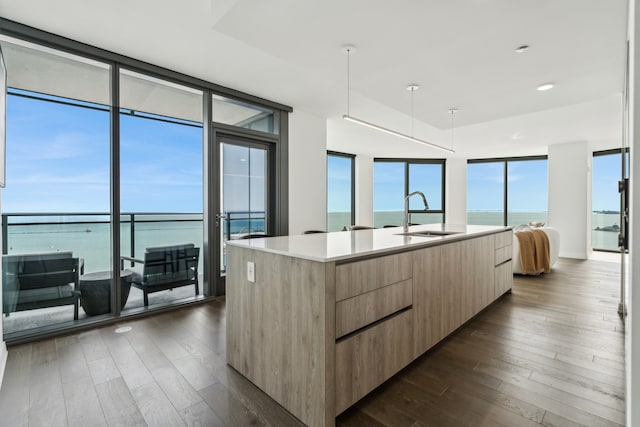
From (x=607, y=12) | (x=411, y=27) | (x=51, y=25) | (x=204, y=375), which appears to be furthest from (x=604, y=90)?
(x=51, y=25)

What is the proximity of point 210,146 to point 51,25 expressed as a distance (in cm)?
165

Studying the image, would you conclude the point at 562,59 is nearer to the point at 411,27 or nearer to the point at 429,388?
the point at 411,27

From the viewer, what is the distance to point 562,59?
8.73 ft

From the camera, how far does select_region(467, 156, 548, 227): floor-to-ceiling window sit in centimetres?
884

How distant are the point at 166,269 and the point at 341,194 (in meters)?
5.64

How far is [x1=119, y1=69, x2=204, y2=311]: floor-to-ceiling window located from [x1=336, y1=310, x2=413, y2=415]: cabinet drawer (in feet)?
8.80

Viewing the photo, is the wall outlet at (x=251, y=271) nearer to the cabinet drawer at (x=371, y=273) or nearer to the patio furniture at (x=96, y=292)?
the cabinet drawer at (x=371, y=273)

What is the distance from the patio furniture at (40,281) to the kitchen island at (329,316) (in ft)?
6.31

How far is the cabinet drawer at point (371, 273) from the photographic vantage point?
5.23 ft

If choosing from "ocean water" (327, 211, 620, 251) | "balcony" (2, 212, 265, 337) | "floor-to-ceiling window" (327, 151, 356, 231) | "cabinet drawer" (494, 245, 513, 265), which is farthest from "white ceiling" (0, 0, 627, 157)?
"ocean water" (327, 211, 620, 251)

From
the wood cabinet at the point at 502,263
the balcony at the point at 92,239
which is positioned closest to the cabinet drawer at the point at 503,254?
the wood cabinet at the point at 502,263

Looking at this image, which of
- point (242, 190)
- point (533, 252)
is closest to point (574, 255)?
point (533, 252)

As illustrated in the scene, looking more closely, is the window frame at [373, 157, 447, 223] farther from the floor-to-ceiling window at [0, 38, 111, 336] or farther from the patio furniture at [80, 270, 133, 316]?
the patio furniture at [80, 270, 133, 316]

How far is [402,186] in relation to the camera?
9.27 meters
